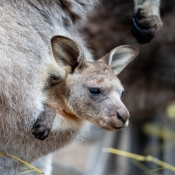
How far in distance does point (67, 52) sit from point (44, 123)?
33 centimetres

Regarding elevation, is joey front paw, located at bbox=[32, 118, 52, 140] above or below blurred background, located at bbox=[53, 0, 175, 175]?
above

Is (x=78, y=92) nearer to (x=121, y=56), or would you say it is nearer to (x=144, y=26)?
(x=121, y=56)

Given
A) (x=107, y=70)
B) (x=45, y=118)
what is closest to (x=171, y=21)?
(x=107, y=70)

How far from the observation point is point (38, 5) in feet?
8.34

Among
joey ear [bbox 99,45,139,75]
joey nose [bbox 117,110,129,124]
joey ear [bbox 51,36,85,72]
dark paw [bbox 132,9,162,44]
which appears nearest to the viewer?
joey nose [bbox 117,110,129,124]

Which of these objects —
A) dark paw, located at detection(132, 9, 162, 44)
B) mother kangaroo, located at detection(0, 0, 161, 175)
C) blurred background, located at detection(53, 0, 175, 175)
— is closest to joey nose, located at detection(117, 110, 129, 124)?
mother kangaroo, located at detection(0, 0, 161, 175)

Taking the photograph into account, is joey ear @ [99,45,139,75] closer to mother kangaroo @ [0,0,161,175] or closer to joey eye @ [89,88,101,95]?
mother kangaroo @ [0,0,161,175]

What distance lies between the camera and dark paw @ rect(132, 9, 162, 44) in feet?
9.30

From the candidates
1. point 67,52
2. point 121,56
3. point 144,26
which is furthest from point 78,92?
point 144,26

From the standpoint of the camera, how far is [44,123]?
88.2 inches

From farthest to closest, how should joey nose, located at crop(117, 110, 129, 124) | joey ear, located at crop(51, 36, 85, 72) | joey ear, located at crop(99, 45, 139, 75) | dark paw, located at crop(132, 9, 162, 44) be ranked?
1. dark paw, located at crop(132, 9, 162, 44)
2. joey ear, located at crop(99, 45, 139, 75)
3. joey ear, located at crop(51, 36, 85, 72)
4. joey nose, located at crop(117, 110, 129, 124)

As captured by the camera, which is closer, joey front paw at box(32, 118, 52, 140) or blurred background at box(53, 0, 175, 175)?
joey front paw at box(32, 118, 52, 140)

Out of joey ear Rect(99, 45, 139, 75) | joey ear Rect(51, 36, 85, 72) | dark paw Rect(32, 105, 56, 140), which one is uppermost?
joey ear Rect(51, 36, 85, 72)

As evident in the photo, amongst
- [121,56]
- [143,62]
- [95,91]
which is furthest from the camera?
[143,62]
